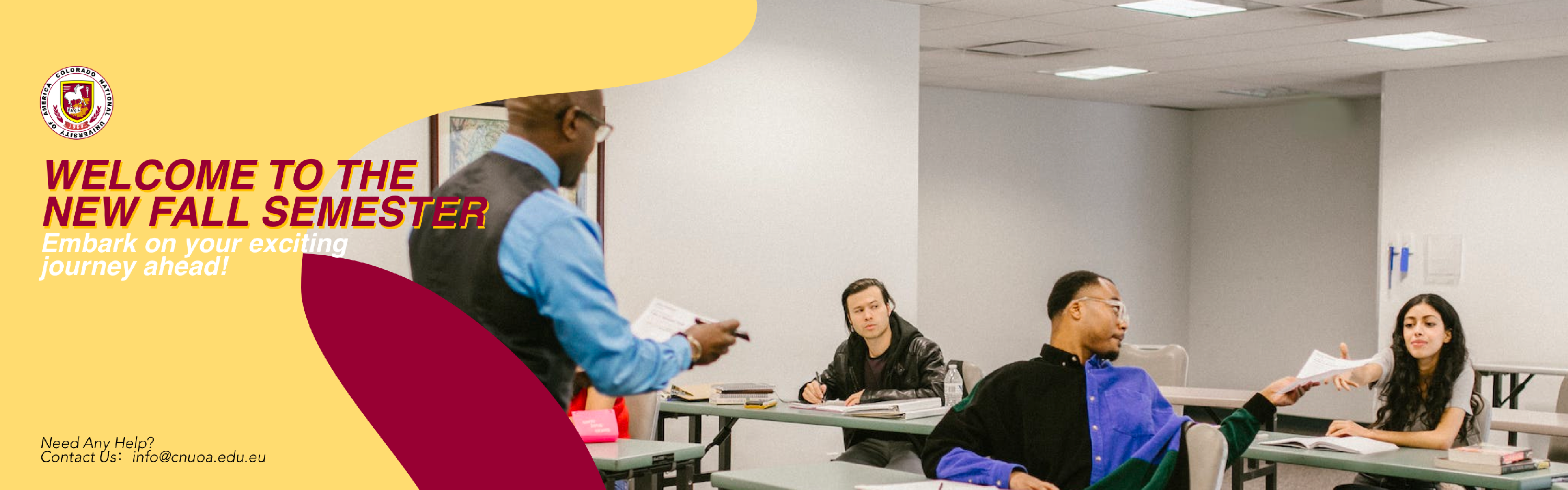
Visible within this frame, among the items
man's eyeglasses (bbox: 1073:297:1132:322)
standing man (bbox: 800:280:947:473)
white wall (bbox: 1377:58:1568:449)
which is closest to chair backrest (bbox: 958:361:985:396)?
standing man (bbox: 800:280:947:473)

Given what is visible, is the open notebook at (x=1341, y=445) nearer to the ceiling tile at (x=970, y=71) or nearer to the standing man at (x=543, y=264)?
the standing man at (x=543, y=264)

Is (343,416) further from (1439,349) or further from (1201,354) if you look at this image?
(1201,354)

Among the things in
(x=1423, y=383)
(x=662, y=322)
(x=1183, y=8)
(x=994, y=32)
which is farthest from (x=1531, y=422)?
(x=662, y=322)

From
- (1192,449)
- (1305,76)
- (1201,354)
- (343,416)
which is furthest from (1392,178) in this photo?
(343,416)

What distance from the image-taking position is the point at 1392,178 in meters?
9.44

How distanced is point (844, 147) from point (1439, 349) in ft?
9.02

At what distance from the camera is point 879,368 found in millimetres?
5480

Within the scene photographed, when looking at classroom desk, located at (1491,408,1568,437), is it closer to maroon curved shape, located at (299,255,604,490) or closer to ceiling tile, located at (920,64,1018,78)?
ceiling tile, located at (920,64,1018,78)

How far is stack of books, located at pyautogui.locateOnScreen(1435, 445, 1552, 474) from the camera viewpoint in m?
3.80

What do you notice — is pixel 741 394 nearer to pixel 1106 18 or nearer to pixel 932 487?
pixel 932 487

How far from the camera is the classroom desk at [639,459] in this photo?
13.8 ft

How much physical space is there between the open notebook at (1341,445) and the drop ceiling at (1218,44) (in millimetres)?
2875

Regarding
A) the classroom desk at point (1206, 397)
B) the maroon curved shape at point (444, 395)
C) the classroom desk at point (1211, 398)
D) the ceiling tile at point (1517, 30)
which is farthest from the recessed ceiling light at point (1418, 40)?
the maroon curved shape at point (444, 395)

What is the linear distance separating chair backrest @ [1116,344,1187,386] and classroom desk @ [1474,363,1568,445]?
2.46 meters
